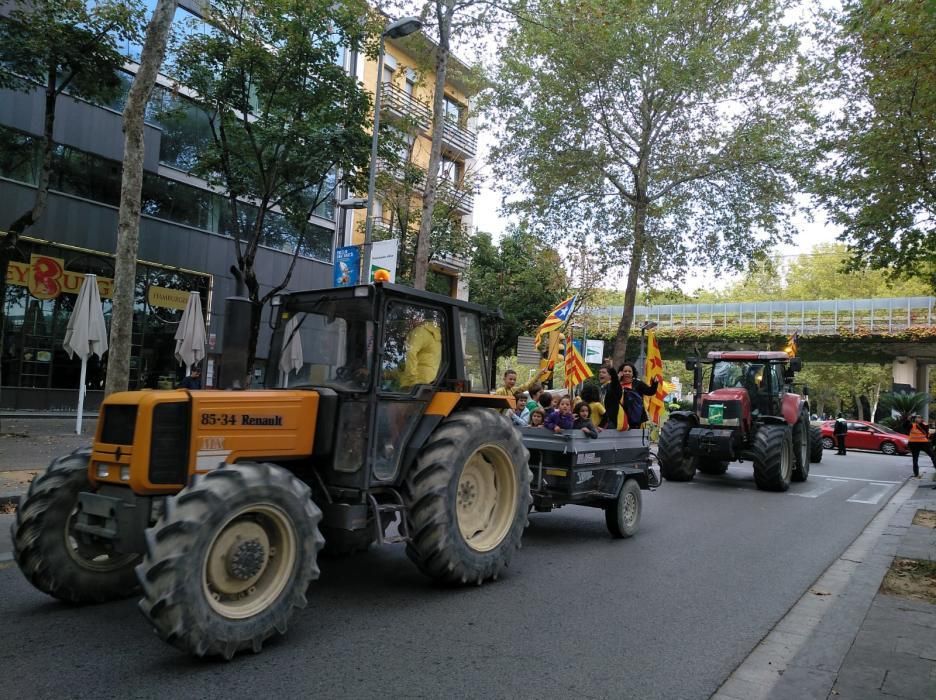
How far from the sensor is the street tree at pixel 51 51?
13.8 m

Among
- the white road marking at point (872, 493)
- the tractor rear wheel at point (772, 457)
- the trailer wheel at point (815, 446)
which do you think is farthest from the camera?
the trailer wheel at point (815, 446)

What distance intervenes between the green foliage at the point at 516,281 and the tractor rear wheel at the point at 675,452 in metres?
15.9

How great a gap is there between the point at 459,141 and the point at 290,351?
2723 centimetres

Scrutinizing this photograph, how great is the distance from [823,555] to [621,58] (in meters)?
15.1

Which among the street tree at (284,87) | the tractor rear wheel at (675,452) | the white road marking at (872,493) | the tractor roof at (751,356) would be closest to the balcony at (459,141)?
the street tree at (284,87)

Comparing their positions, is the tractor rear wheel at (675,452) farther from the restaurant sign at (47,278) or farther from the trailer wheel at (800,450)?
the restaurant sign at (47,278)

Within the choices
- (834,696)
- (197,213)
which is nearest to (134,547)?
(834,696)

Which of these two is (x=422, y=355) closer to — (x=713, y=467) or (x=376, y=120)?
(x=376, y=120)

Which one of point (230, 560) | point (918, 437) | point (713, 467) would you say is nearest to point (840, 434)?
point (918, 437)

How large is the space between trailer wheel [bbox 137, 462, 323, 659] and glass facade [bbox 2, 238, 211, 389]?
1691cm

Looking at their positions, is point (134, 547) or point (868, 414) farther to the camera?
point (868, 414)

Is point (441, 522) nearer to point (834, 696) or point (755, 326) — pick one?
point (834, 696)

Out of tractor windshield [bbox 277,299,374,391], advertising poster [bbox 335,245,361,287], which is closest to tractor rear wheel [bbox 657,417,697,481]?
advertising poster [bbox 335,245,361,287]

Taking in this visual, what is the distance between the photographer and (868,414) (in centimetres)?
6431
